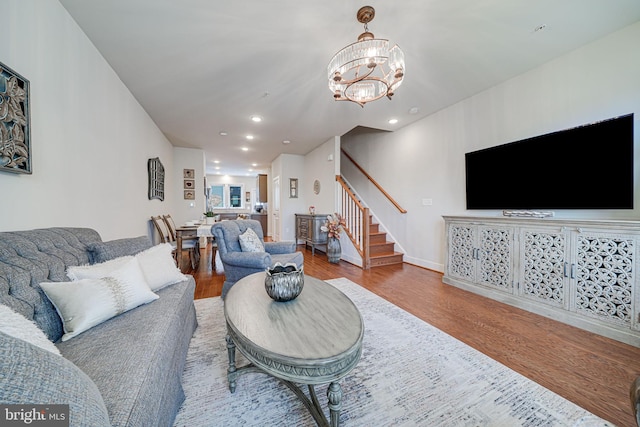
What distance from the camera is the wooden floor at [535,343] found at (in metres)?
1.36

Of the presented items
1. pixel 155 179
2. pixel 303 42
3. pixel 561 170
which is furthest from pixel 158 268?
pixel 561 170

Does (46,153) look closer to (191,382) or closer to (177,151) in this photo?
(191,382)

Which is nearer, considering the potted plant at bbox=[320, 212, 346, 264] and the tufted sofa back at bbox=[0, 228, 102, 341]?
the tufted sofa back at bbox=[0, 228, 102, 341]

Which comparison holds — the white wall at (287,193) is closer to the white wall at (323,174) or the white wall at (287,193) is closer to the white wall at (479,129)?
the white wall at (323,174)

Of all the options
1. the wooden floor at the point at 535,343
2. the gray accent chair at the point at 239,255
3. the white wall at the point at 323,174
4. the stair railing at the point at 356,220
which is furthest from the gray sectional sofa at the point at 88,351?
the white wall at the point at 323,174

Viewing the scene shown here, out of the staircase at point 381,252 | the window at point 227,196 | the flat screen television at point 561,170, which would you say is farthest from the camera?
the window at point 227,196

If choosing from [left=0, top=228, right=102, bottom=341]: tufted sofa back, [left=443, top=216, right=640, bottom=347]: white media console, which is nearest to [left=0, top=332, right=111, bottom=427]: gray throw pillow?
[left=0, top=228, right=102, bottom=341]: tufted sofa back

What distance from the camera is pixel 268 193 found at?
27.3 feet

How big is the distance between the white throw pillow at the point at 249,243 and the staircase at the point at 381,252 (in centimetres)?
217

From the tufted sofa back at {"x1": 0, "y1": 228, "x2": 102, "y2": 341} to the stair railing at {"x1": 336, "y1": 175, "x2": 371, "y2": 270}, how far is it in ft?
11.6

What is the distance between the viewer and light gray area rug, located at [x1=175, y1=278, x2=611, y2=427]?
118 centimetres

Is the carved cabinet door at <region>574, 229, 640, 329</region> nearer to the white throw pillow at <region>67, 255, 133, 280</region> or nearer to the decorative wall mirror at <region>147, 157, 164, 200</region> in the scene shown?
the white throw pillow at <region>67, 255, 133, 280</region>

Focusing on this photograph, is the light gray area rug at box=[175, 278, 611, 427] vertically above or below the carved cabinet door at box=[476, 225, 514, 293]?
below

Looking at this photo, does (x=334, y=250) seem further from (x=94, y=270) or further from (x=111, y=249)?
(x=94, y=270)
